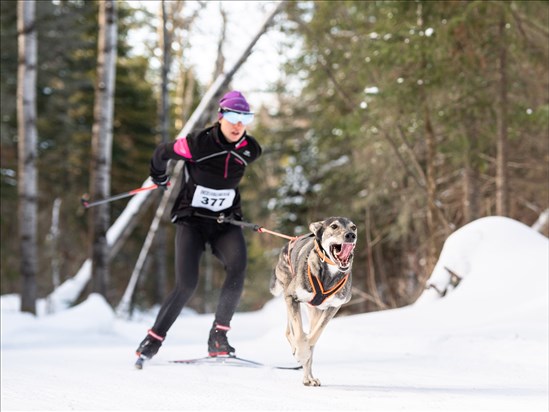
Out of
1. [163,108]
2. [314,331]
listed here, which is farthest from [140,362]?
[163,108]

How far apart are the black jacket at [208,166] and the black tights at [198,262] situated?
166 mm

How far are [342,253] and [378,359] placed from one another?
2.92 meters

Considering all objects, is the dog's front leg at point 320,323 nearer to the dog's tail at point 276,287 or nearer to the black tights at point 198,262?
the dog's tail at point 276,287

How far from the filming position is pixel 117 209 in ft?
75.7

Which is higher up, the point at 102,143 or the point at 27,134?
the point at 27,134

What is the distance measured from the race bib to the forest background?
4181 mm

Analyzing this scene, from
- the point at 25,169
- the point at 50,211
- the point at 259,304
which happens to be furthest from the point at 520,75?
the point at 259,304

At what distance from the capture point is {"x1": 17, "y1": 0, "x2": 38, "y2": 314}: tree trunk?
11297 mm

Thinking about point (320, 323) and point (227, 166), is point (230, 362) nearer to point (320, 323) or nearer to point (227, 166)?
point (320, 323)

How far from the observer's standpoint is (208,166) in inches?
224

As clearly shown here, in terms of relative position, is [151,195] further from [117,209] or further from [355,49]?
[117,209]

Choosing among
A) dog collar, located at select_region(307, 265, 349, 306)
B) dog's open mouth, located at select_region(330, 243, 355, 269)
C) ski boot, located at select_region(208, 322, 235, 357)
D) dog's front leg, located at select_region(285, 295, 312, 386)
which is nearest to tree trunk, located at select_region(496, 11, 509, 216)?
ski boot, located at select_region(208, 322, 235, 357)

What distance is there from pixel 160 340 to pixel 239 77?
12260 mm

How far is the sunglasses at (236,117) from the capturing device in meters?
5.47
